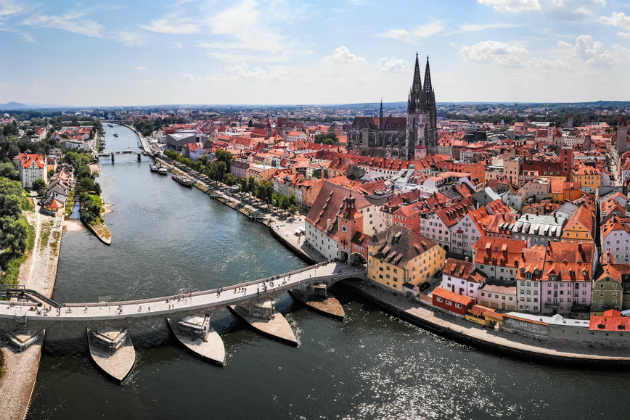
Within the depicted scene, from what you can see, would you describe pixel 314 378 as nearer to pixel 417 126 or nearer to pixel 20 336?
pixel 20 336

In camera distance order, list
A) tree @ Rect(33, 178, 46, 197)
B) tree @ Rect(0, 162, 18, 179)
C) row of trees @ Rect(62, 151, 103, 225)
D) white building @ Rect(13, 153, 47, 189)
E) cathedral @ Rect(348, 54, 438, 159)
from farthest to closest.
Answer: cathedral @ Rect(348, 54, 438, 159), white building @ Rect(13, 153, 47, 189), tree @ Rect(0, 162, 18, 179), tree @ Rect(33, 178, 46, 197), row of trees @ Rect(62, 151, 103, 225)

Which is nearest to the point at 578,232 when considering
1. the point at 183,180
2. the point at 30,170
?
the point at 183,180

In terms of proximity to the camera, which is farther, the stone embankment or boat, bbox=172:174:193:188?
boat, bbox=172:174:193:188

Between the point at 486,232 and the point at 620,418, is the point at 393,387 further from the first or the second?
the point at 486,232

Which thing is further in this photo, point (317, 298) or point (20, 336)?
point (317, 298)

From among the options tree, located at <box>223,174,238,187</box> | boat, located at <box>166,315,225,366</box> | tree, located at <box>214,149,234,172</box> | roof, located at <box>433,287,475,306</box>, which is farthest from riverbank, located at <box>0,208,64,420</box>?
tree, located at <box>214,149,234,172</box>

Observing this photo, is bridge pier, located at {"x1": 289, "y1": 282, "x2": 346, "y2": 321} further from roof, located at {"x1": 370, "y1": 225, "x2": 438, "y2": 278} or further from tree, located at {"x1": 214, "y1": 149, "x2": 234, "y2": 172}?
tree, located at {"x1": 214, "y1": 149, "x2": 234, "y2": 172}

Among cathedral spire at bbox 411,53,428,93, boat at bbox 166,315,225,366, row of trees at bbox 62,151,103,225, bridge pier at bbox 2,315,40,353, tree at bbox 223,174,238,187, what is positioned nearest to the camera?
boat at bbox 166,315,225,366
